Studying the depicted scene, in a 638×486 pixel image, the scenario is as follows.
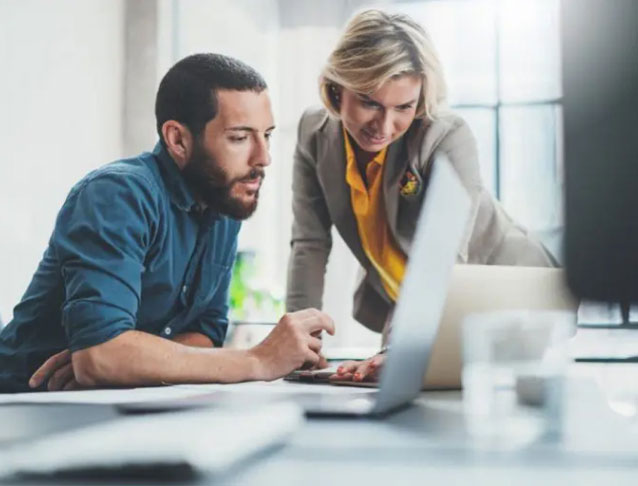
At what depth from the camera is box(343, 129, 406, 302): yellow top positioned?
1.84m

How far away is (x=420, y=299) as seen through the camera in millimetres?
593

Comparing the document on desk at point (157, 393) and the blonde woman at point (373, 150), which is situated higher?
the blonde woman at point (373, 150)

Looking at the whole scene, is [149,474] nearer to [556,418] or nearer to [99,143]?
[556,418]

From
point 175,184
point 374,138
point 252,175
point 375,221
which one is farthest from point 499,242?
point 175,184

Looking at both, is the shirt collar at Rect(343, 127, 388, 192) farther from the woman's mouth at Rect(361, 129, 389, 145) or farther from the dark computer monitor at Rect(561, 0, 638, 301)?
the dark computer monitor at Rect(561, 0, 638, 301)

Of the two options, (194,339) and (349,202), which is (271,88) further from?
(194,339)

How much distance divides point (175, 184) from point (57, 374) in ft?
1.18

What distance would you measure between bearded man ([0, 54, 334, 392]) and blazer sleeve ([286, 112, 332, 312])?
28 cm

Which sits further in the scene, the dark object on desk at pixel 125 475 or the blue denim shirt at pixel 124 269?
the blue denim shirt at pixel 124 269

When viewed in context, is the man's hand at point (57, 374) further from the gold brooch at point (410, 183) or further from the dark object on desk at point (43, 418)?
the gold brooch at point (410, 183)

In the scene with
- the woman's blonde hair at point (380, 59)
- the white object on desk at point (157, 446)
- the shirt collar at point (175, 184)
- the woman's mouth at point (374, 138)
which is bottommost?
the white object on desk at point (157, 446)

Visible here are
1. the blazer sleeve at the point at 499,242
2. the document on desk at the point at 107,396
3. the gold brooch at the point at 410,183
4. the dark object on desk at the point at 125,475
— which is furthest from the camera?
the blazer sleeve at the point at 499,242

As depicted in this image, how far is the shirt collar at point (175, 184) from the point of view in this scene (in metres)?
1.35

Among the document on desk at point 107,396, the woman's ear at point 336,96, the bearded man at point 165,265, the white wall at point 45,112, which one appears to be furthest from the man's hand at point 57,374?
the white wall at point 45,112
